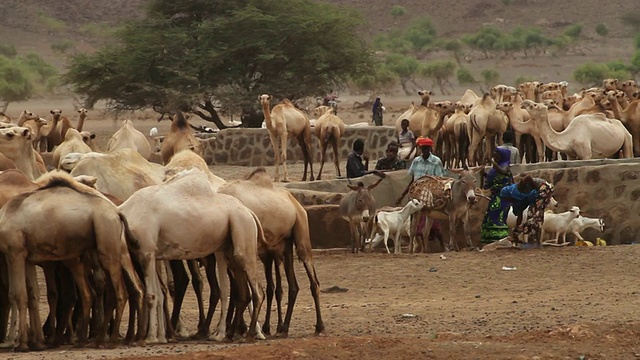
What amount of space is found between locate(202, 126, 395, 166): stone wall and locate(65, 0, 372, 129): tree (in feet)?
24.3

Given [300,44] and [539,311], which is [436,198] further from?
[300,44]

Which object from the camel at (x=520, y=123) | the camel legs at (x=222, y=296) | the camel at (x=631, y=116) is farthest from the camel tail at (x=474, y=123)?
the camel legs at (x=222, y=296)

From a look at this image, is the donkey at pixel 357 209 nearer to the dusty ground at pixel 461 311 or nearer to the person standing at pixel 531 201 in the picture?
the dusty ground at pixel 461 311

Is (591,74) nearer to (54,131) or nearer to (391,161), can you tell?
(54,131)

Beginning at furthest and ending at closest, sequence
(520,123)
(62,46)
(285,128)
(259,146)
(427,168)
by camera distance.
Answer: (62,46)
(259,146)
(285,128)
(520,123)
(427,168)

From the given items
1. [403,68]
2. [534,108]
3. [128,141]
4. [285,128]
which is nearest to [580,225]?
[534,108]

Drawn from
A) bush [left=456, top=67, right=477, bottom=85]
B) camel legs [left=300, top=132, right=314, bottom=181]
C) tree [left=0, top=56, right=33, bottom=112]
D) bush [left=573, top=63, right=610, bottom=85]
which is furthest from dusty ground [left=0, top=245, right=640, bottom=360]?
bush [left=456, top=67, right=477, bottom=85]

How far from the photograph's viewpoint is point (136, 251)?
11.5 metres

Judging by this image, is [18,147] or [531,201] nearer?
[18,147]

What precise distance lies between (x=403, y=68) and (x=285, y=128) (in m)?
45.7

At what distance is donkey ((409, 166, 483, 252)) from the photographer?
17359 mm

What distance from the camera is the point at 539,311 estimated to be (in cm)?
1309

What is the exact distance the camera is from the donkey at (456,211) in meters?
17.4

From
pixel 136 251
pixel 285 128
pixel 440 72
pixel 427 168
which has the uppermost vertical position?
pixel 136 251
